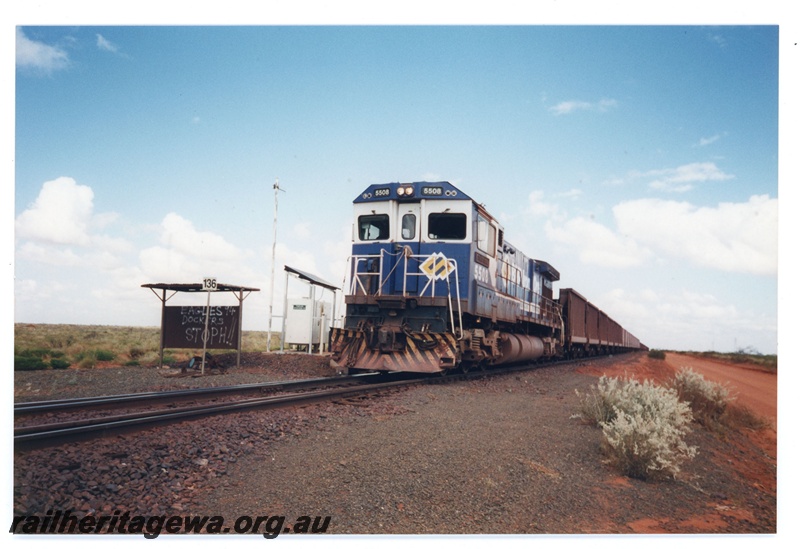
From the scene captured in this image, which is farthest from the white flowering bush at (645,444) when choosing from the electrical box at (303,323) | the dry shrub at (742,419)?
the electrical box at (303,323)

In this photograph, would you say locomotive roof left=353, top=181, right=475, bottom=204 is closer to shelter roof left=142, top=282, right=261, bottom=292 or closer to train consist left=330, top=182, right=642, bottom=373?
train consist left=330, top=182, right=642, bottom=373

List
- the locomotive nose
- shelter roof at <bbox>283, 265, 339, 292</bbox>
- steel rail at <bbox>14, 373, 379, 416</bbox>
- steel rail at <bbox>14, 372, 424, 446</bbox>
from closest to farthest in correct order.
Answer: steel rail at <bbox>14, 372, 424, 446</bbox> < steel rail at <bbox>14, 373, 379, 416</bbox> < the locomotive nose < shelter roof at <bbox>283, 265, 339, 292</bbox>

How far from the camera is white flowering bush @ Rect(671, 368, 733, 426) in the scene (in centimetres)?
980

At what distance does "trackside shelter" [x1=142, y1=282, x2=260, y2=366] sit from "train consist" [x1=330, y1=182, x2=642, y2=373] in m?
3.89

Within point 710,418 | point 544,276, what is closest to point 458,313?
point 710,418

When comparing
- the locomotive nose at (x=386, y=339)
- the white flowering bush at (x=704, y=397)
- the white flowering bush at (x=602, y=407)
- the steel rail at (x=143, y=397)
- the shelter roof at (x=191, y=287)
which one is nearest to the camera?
the steel rail at (x=143, y=397)

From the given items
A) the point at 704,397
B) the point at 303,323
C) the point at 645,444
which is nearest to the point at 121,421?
the point at 645,444

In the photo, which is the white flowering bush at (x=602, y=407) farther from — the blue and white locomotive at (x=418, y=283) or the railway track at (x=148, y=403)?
the railway track at (x=148, y=403)

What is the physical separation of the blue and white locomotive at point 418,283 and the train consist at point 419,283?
0.02 metres

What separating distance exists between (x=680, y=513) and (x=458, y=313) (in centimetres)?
677

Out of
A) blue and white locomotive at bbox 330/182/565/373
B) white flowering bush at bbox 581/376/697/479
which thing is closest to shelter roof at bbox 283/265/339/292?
blue and white locomotive at bbox 330/182/565/373

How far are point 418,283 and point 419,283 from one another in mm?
27

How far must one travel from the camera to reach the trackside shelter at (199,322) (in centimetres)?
1425

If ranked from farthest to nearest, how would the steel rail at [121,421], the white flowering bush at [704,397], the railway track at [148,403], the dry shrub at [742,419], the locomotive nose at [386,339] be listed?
the locomotive nose at [386,339] → the dry shrub at [742,419] → the white flowering bush at [704,397] → the railway track at [148,403] → the steel rail at [121,421]
